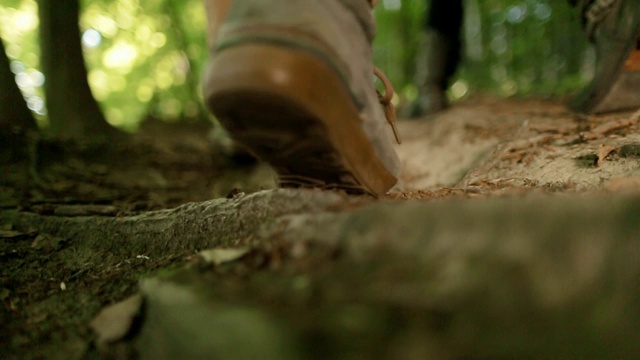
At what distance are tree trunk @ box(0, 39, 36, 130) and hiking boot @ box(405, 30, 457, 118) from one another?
2377 millimetres

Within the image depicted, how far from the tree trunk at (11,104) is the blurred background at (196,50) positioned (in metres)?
2.71

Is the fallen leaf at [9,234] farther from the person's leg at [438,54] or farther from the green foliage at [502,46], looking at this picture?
the green foliage at [502,46]

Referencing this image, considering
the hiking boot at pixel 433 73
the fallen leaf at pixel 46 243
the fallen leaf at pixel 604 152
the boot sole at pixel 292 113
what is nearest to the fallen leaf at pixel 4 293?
the fallen leaf at pixel 46 243

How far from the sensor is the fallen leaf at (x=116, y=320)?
70 cm

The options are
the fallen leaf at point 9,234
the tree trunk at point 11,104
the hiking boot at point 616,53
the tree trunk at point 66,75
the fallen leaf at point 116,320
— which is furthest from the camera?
the tree trunk at point 66,75

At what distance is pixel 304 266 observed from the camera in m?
0.62

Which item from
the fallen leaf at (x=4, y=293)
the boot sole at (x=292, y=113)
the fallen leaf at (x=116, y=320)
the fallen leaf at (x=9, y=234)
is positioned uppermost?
the boot sole at (x=292, y=113)

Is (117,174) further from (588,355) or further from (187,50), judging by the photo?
(187,50)

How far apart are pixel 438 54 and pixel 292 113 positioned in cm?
251

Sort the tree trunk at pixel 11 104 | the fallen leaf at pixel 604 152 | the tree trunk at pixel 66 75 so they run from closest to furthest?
the fallen leaf at pixel 604 152 < the tree trunk at pixel 11 104 < the tree trunk at pixel 66 75

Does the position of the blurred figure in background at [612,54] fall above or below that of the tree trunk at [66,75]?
below

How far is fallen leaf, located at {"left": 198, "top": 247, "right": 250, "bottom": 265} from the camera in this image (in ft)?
2.35

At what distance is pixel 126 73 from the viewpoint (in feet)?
24.0

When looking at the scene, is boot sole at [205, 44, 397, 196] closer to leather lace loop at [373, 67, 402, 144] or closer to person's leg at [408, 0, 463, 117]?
leather lace loop at [373, 67, 402, 144]
